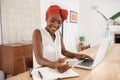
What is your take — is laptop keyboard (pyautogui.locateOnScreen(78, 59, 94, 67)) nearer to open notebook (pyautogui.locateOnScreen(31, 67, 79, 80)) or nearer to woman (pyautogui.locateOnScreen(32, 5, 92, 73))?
woman (pyautogui.locateOnScreen(32, 5, 92, 73))

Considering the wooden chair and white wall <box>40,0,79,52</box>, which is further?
white wall <box>40,0,79,52</box>

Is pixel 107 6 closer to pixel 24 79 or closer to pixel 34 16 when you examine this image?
pixel 34 16

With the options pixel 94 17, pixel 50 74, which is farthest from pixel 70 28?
pixel 50 74

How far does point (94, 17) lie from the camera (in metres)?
5.77

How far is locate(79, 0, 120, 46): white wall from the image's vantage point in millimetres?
5477

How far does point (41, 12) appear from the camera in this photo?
3844 mm

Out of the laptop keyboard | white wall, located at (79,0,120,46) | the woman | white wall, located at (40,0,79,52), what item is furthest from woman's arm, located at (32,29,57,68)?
white wall, located at (79,0,120,46)

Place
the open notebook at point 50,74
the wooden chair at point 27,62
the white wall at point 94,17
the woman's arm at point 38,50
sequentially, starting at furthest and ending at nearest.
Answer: the white wall at point 94,17 < the wooden chair at point 27,62 < the woman's arm at point 38,50 < the open notebook at point 50,74

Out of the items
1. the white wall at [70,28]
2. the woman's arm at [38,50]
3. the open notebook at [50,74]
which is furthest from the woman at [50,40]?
the white wall at [70,28]

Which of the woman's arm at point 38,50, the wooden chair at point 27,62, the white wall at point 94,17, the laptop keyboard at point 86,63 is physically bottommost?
the wooden chair at point 27,62

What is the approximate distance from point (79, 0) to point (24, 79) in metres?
5.54

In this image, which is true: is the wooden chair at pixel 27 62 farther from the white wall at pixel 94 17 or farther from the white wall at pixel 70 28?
the white wall at pixel 94 17

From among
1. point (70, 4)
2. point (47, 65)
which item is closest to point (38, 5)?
point (70, 4)

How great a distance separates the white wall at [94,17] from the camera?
548 cm
